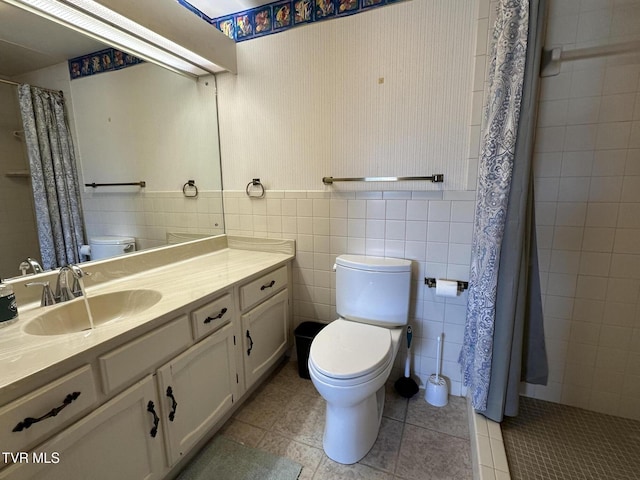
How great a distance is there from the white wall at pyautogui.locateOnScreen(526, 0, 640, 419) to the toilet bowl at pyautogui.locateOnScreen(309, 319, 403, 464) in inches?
37.7

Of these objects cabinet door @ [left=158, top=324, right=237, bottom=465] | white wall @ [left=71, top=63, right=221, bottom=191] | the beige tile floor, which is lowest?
the beige tile floor

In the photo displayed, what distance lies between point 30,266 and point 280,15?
1.85m

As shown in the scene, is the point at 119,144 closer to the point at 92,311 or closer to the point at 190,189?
the point at 190,189

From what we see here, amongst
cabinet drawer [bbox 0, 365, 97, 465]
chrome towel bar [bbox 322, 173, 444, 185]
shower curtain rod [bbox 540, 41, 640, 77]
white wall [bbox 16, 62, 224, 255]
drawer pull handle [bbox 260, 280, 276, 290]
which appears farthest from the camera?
drawer pull handle [bbox 260, 280, 276, 290]

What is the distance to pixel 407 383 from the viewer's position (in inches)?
70.3

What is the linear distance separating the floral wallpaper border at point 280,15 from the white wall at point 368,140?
0.16 feet

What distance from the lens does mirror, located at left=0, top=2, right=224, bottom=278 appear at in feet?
A: 3.90

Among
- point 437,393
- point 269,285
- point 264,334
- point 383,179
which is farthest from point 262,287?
point 437,393

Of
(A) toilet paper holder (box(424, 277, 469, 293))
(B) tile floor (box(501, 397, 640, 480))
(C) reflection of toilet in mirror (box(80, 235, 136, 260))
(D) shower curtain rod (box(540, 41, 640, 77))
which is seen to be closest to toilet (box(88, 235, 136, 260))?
(C) reflection of toilet in mirror (box(80, 235, 136, 260))

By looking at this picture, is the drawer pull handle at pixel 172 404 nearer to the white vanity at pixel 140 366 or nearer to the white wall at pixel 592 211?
the white vanity at pixel 140 366

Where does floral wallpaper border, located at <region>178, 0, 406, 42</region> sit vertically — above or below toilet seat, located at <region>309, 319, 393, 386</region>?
above

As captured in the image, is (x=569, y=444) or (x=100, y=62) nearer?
(x=569, y=444)

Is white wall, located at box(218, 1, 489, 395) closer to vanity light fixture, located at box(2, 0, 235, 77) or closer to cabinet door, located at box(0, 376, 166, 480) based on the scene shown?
vanity light fixture, located at box(2, 0, 235, 77)

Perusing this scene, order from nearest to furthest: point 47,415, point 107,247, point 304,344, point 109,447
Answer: point 47,415 < point 109,447 < point 107,247 < point 304,344
